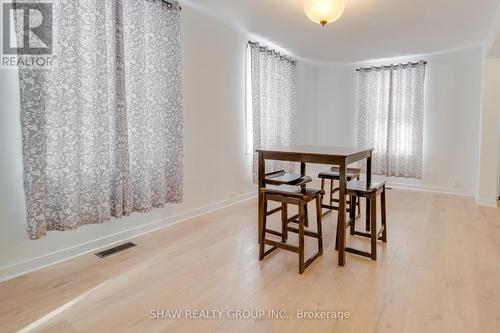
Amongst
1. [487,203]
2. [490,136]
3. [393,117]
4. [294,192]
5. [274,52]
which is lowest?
[487,203]

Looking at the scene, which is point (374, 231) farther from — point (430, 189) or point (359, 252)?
point (430, 189)

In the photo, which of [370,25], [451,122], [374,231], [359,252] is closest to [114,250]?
[359,252]

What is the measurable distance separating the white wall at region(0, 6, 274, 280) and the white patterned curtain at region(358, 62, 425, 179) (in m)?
2.67

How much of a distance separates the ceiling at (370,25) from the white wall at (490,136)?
577mm

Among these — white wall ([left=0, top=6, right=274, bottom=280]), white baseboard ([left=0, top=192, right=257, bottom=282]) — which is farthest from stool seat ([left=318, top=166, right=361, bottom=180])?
white baseboard ([left=0, top=192, right=257, bottom=282])

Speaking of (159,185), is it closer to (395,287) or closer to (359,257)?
(359,257)

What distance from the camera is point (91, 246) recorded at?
259 cm

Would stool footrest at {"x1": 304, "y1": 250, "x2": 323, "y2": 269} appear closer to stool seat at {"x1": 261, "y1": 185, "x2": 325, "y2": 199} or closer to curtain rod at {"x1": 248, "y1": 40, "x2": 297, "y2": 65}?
stool seat at {"x1": 261, "y1": 185, "x2": 325, "y2": 199}

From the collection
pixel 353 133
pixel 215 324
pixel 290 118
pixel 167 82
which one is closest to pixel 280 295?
pixel 215 324

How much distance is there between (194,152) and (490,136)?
4.10 metres

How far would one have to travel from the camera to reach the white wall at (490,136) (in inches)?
160

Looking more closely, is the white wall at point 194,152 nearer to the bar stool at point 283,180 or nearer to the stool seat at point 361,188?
the bar stool at point 283,180

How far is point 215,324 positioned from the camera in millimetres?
1665

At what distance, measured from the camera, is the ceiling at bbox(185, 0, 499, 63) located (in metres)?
3.15
